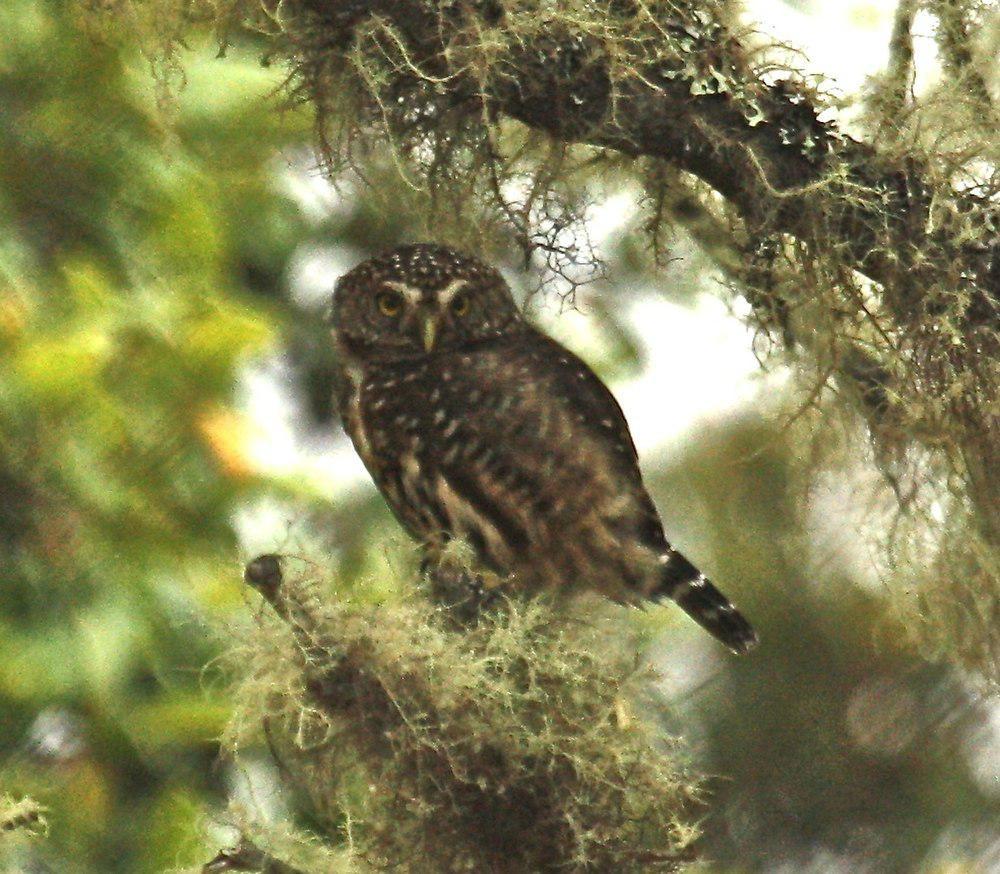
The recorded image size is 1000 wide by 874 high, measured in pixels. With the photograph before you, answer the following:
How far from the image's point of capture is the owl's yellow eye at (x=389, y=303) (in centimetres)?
278

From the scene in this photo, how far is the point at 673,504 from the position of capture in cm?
370

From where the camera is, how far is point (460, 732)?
2100mm

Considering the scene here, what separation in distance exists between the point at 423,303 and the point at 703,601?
2.02 feet

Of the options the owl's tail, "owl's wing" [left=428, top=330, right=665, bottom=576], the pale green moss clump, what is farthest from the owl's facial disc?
the pale green moss clump

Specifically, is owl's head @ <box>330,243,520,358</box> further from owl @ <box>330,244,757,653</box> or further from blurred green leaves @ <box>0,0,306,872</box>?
blurred green leaves @ <box>0,0,306,872</box>

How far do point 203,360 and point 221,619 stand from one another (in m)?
1.98

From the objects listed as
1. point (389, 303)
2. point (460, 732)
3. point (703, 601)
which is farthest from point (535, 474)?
point (460, 732)

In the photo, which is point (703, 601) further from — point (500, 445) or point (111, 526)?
point (111, 526)

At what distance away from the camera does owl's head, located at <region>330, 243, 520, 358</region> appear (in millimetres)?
2732

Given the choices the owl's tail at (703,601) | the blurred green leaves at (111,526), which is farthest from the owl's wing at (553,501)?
the blurred green leaves at (111,526)

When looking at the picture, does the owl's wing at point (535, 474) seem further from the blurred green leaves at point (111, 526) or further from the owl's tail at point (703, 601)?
the blurred green leaves at point (111, 526)

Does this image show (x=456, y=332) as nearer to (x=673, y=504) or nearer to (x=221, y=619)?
(x=221, y=619)

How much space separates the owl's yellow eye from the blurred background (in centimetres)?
29

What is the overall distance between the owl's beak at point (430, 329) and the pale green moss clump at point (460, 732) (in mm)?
620
